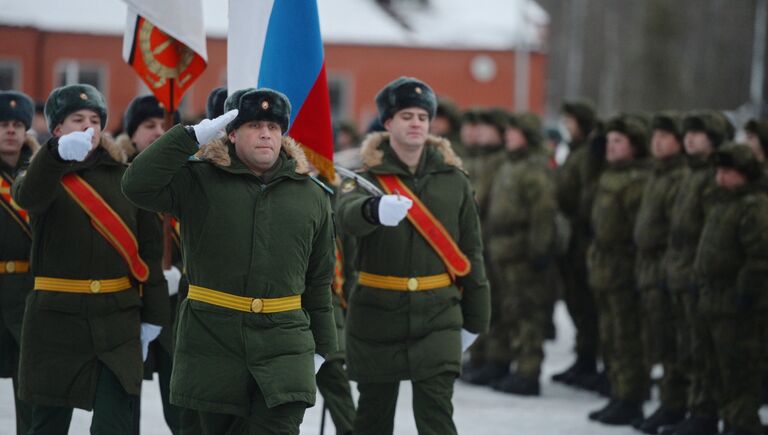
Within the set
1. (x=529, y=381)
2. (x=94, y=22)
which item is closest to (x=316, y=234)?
(x=529, y=381)

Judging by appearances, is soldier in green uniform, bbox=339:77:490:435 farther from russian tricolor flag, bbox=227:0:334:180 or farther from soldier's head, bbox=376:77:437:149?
russian tricolor flag, bbox=227:0:334:180

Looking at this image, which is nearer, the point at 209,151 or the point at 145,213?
the point at 209,151

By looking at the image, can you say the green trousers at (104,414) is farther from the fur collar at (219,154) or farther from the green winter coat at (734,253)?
the green winter coat at (734,253)

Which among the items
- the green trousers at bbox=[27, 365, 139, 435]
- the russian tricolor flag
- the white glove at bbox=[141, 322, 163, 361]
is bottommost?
the green trousers at bbox=[27, 365, 139, 435]

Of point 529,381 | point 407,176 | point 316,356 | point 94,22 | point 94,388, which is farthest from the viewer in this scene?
point 94,22

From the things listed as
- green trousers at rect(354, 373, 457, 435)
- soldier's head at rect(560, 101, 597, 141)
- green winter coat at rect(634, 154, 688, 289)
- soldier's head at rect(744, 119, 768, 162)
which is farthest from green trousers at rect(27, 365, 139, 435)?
soldier's head at rect(560, 101, 597, 141)

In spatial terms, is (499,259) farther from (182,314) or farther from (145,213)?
(182,314)

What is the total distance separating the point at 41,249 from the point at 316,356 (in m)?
1.65

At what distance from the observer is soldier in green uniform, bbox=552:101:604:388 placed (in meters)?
11.6

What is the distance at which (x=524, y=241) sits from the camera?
11.4 meters

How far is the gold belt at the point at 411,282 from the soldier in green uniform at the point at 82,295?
1407 mm

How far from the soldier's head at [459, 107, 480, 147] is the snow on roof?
745 inches

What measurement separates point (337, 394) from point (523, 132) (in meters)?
4.26

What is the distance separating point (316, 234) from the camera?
5.83 metres
